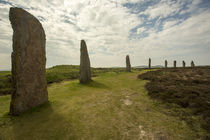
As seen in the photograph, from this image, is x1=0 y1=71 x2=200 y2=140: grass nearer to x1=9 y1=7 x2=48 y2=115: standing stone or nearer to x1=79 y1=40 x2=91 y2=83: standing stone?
x1=9 y1=7 x2=48 y2=115: standing stone

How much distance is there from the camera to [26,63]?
6.36 metres

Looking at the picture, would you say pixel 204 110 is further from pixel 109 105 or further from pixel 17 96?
pixel 17 96

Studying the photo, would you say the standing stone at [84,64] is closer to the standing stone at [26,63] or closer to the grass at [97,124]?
the standing stone at [26,63]

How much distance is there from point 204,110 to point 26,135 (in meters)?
8.50

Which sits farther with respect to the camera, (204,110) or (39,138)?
(204,110)

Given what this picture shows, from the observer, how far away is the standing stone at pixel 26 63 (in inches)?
236

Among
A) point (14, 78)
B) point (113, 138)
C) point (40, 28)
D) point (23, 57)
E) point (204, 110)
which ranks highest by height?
point (40, 28)

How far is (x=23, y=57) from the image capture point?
6.25 metres

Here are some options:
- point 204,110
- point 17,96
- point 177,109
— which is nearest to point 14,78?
point 17,96

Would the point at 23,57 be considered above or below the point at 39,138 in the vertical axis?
above

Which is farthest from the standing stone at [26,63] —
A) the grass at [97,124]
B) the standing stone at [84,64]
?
the standing stone at [84,64]

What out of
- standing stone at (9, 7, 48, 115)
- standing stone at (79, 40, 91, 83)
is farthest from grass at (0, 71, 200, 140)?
standing stone at (79, 40, 91, 83)

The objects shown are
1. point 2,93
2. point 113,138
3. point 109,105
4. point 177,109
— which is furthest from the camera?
point 2,93

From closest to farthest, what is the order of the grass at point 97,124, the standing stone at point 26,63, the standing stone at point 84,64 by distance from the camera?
1. the grass at point 97,124
2. the standing stone at point 26,63
3. the standing stone at point 84,64
